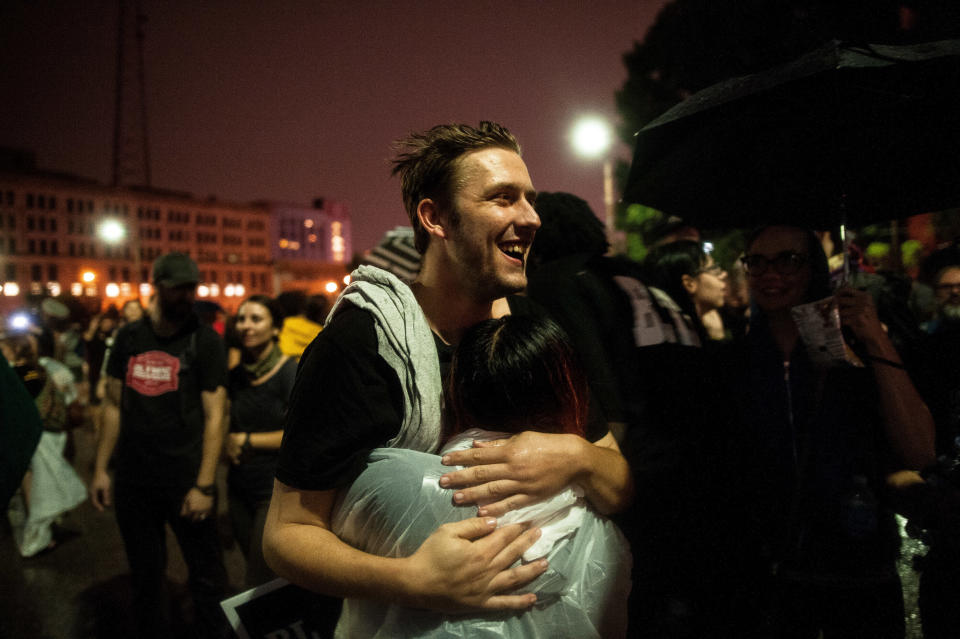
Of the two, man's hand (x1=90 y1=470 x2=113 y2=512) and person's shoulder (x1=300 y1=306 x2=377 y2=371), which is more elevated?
person's shoulder (x1=300 y1=306 x2=377 y2=371)

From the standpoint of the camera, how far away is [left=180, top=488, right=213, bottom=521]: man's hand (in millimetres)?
3986

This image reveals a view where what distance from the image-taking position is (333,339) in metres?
1.70

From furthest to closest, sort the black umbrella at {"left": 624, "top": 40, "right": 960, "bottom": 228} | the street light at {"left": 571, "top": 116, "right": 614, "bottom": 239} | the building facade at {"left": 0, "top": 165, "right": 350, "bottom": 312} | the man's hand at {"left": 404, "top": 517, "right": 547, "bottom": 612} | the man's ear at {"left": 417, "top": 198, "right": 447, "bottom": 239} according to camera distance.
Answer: the building facade at {"left": 0, "top": 165, "right": 350, "bottom": 312}, the street light at {"left": 571, "top": 116, "right": 614, "bottom": 239}, the black umbrella at {"left": 624, "top": 40, "right": 960, "bottom": 228}, the man's ear at {"left": 417, "top": 198, "right": 447, "bottom": 239}, the man's hand at {"left": 404, "top": 517, "right": 547, "bottom": 612}

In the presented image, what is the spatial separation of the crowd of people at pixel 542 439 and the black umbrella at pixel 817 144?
24 centimetres

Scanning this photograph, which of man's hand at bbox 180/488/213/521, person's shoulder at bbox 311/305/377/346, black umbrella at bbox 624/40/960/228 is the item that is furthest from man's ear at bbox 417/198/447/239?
man's hand at bbox 180/488/213/521

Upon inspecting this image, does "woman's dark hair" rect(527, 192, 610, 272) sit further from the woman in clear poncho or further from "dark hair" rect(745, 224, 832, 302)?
the woman in clear poncho

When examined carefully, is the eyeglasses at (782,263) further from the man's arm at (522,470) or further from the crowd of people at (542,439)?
the man's arm at (522,470)

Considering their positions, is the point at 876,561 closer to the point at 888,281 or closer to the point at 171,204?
the point at 888,281

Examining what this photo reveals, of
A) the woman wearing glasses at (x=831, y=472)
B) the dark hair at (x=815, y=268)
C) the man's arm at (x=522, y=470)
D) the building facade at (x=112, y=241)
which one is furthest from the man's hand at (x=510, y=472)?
the building facade at (x=112, y=241)

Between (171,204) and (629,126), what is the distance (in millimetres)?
91317

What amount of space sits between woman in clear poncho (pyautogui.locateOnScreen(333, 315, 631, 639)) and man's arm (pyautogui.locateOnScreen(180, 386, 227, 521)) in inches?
105

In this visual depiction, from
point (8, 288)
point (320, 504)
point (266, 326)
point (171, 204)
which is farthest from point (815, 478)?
point (171, 204)

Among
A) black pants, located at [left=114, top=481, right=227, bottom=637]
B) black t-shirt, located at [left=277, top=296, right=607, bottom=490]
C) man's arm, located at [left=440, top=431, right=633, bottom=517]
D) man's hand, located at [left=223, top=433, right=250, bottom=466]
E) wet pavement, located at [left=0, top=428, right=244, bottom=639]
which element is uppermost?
black t-shirt, located at [left=277, top=296, right=607, bottom=490]

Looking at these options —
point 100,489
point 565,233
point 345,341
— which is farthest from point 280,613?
point 100,489
